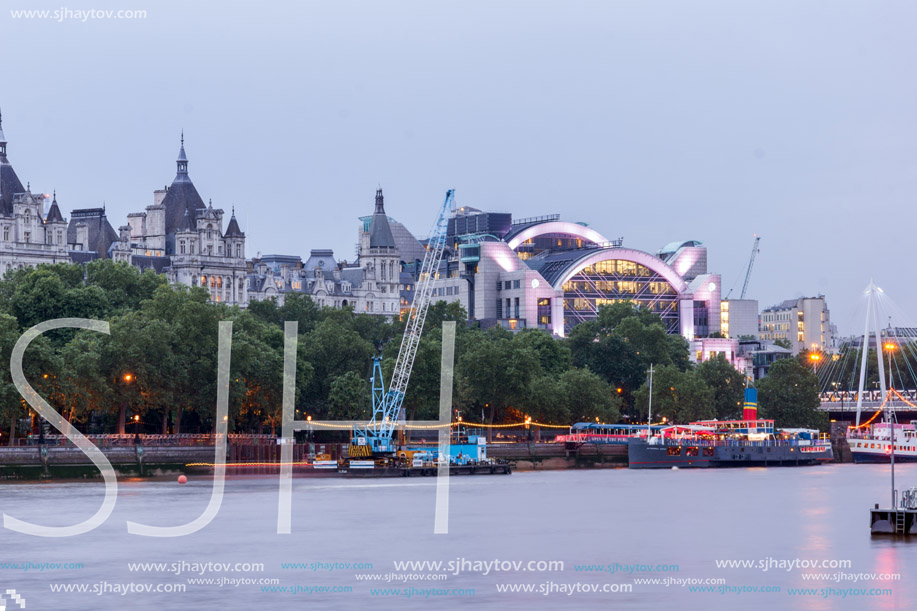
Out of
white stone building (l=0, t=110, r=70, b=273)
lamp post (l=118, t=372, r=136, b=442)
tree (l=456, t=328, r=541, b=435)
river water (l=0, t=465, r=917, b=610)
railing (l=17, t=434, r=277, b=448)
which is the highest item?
white stone building (l=0, t=110, r=70, b=273)

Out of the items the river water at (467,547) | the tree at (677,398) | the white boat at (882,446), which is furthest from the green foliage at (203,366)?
the white boat at (882,446)

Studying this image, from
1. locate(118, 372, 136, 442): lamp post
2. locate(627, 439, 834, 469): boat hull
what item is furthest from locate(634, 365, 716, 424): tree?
locate(118, 372, 136, 442): lamp post

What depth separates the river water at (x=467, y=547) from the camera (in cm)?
5653

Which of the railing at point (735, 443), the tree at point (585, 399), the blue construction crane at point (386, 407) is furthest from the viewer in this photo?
the tree at point (585, 399)

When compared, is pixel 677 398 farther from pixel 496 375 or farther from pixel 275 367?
pixel 275 367

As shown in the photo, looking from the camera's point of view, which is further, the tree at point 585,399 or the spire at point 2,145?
the spire at point 2,145

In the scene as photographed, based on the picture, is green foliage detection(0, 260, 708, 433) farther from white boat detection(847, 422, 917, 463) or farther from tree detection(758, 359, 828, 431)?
white boat detection(847, 422, 917, 463)

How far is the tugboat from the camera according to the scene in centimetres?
14588

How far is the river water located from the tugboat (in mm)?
36143

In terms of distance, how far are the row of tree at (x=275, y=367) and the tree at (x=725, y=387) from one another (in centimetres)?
16

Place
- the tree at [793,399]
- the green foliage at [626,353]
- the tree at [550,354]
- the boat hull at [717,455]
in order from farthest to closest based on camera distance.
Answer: the green foliage at [626,353], the tree at [793,399], the tree at [550,354], the boat hull at [717,455]

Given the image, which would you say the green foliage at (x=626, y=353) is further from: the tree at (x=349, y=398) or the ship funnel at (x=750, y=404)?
the tree at (x=349, y=398)

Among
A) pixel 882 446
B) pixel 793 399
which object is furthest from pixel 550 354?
pixel 882 446

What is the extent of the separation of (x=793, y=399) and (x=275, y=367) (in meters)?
72.7
